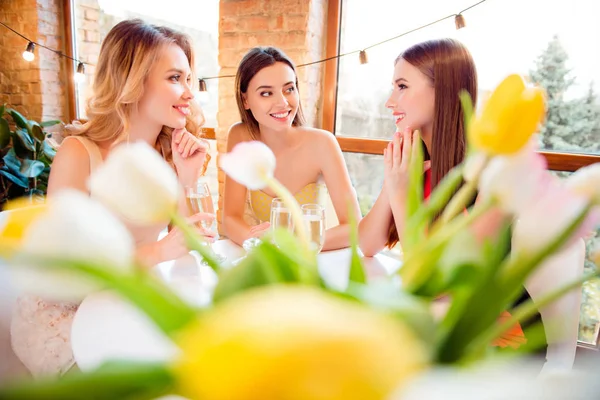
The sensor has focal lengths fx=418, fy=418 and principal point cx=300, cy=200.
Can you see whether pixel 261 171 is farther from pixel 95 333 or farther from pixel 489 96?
pixel 95 333

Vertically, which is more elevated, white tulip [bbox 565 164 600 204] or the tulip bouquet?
white tulip [bbox 565 164 600 204]

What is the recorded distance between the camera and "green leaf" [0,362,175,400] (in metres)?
0.16

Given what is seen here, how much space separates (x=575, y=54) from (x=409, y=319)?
8.43 ft

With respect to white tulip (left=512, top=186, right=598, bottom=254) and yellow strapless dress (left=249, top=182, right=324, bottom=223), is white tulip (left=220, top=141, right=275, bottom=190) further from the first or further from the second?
yellow strapless dress (left=249, top=182, right=324, bottom=223)

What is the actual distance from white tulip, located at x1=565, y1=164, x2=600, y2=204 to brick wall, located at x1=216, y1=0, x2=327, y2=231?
2.54 meters

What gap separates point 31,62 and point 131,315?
14.2 ft

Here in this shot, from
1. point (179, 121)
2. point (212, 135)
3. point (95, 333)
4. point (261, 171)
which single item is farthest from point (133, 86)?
point (212, 135)

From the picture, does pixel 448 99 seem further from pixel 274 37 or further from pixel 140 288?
pixel 274 37

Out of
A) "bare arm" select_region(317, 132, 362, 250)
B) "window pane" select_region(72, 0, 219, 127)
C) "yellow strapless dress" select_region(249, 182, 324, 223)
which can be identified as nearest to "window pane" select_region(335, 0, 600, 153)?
"bare arm" select_region(317, 132, 362, 250)

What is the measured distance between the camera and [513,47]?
237 cm

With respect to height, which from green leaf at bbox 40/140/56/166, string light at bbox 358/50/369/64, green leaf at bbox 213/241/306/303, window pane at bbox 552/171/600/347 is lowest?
window pane at bbox 552/171/600/347

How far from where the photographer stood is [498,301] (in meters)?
0.23

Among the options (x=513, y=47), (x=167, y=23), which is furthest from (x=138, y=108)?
(x=167, y=23)

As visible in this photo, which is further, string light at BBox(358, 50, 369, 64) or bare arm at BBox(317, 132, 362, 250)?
string light at BBox(358, 50, 369, 64)
